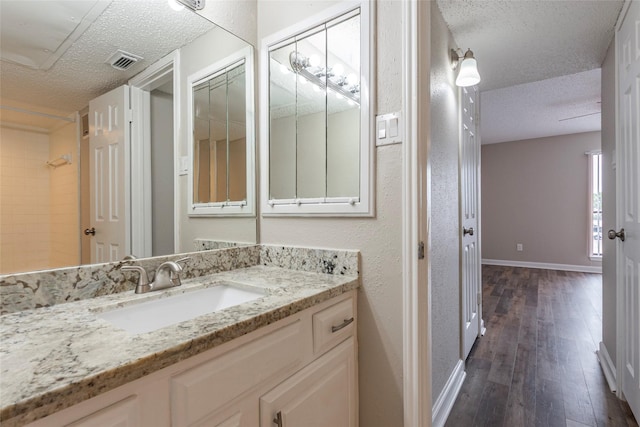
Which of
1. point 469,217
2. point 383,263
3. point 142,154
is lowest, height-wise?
point 383,263

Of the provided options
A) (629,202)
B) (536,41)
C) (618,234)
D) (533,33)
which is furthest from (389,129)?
(536,41)

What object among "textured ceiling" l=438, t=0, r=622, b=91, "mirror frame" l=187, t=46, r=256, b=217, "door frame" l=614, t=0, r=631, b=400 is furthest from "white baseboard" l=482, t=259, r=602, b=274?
"mirror frame" l=187, t=46, r=256, b=217

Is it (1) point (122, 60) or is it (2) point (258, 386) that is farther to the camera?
(1) point (122, 60)

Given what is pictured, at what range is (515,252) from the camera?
5.76m

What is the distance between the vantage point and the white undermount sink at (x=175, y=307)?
846 mm

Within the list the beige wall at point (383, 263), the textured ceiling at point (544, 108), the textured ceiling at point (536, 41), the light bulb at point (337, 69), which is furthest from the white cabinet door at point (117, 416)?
the textured ceiling at point (544, 108)

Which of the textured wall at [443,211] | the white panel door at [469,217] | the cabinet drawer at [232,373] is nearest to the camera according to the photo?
the cabinet drawer at [232,373]

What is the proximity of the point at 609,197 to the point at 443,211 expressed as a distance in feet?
3.92

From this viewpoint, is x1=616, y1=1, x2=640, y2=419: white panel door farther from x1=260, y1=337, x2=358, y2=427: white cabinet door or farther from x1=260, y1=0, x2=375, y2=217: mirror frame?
x1=260, y1=337, x2=358, y2=427: white cabinet door

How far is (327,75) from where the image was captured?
50.9 inches

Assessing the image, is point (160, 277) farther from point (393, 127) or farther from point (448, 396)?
point (448, 396)

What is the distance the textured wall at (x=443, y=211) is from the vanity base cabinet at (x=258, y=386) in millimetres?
613

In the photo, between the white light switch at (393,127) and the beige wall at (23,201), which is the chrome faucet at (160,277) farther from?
the white light switch at (393,127)

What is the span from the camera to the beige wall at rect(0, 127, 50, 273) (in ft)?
2.62
